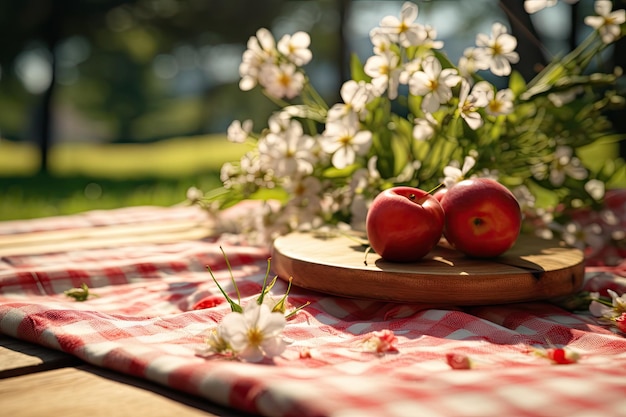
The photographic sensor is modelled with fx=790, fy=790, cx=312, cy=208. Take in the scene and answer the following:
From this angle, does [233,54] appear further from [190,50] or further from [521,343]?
[521,343]

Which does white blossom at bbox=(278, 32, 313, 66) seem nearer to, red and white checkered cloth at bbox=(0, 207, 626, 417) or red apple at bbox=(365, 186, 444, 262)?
red and white checkered cloth at bbox=(0, 207, 626, 417)

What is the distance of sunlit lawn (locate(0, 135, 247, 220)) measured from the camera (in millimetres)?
4445

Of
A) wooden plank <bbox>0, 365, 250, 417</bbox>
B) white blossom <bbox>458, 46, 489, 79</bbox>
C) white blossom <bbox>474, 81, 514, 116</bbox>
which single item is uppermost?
white blossom <bbox>458, 46, 489, 79</bbox>

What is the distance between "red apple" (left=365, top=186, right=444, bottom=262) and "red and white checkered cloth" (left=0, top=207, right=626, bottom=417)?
122mm

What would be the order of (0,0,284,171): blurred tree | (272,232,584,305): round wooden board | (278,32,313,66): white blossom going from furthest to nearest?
(0,0,284,171): blurred tree, (278,32,313,66): white blossom, (272,232,584,305): round wooden board

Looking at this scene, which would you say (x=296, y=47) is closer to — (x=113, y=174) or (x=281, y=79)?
(x=281, y=79)

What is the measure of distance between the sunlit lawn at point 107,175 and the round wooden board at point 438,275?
247 centimetres

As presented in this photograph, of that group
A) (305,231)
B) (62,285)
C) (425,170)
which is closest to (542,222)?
(425,170)

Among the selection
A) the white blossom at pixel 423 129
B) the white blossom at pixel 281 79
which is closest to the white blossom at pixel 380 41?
the white blossom at pixel 423 129

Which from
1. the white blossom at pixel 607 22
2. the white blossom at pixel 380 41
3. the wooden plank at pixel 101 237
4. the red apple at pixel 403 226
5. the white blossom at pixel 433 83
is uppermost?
the white blossom at pixel 607 22

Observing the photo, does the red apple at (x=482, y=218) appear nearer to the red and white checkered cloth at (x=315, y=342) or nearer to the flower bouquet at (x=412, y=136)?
the red and white checkered cloth at (x=315, y=342)

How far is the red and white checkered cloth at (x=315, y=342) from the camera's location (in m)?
1.05

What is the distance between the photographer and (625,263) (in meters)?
2.24

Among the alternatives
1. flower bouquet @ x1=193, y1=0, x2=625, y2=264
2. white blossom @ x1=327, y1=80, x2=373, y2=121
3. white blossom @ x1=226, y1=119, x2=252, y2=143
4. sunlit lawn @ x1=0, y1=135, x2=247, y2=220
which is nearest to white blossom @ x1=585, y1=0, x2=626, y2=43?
flower bouquet @ x1=193, y1=0, x2=625, y2=264
